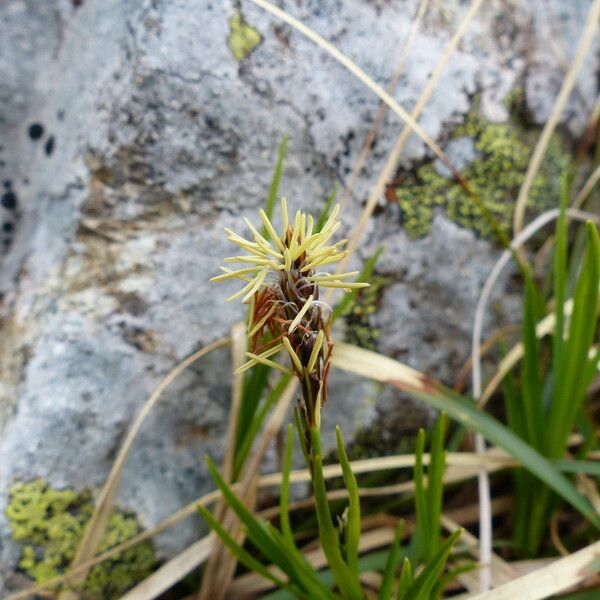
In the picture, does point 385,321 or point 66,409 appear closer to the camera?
point 66,409

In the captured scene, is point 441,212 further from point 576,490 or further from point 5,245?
point 5,245

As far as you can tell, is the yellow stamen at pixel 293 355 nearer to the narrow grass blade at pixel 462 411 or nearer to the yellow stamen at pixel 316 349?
the yellow stamen at pixel 316 349

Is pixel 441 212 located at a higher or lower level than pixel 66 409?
higher

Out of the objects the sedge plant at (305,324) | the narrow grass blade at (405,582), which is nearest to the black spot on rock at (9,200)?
the sedge plant at (305,324)

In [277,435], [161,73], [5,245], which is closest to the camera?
[161,73]

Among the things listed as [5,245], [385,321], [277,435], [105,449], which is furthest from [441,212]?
[5,245]

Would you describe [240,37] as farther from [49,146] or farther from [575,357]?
[575,357]

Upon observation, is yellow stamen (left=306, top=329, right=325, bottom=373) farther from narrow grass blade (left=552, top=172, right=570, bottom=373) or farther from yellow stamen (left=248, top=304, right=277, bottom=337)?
narrow grass blade (left=552, top=172, right=570, bottom=373)
